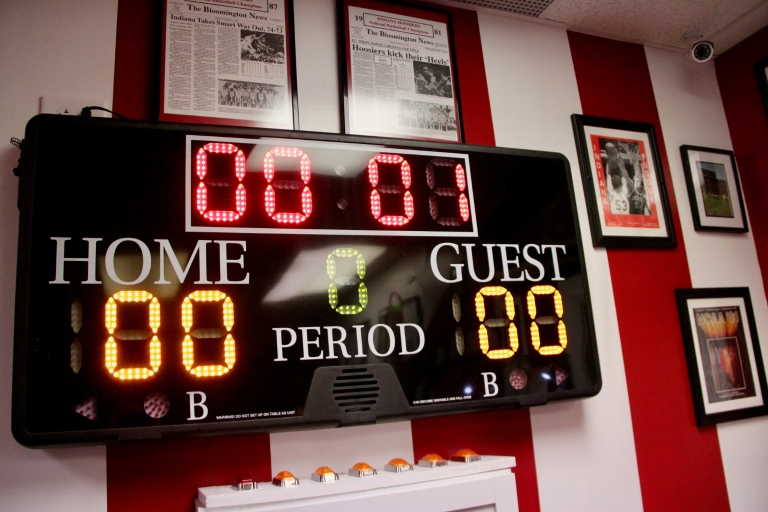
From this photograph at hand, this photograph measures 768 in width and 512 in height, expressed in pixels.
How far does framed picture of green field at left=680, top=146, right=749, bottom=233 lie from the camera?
227 cm

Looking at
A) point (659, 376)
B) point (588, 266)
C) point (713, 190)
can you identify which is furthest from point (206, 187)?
point (713, 190)

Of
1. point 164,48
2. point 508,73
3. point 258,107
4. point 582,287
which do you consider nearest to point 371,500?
point 582,287

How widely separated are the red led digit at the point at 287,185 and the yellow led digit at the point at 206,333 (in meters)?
0.25

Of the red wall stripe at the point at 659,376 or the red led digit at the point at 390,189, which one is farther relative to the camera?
the red wall stripe at the point at 659,376

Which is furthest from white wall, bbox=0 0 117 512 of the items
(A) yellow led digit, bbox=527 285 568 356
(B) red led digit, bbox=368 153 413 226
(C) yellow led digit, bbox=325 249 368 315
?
(A) yellow led digit, bbox=527 285 568 356

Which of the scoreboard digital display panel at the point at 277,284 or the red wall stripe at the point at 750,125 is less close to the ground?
the red wall stripe at the point at 750,125

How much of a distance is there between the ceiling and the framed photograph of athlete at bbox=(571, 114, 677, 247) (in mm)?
403

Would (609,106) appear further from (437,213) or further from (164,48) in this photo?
(164,48)

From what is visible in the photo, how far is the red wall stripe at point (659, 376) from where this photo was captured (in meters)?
1.95

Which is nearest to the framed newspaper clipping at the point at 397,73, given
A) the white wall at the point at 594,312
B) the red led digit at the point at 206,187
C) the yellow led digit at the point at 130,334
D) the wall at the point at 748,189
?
the white wall at the point at 594,312

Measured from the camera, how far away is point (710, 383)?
2.08 meters

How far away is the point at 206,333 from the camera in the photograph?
4.32 feet

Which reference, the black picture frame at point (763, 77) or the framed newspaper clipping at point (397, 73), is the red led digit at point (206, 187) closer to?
the framed newspaper clipping at point (397, 73)

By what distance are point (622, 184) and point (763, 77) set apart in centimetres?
81
